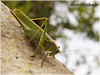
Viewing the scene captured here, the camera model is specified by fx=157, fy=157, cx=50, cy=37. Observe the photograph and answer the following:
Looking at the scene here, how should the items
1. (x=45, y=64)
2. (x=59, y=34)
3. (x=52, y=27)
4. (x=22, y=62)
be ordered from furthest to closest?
(x=59, y=34) < (x=52, y=27) < (x=45, y=64) < (x=22, y=62)

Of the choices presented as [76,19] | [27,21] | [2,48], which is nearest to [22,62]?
[2,48]

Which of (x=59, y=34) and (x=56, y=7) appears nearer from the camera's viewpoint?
(x=59, y=34)

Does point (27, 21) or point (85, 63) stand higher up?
point (27, 21)

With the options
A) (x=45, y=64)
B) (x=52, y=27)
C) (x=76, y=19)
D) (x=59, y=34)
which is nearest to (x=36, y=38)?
(x=45, y=64)

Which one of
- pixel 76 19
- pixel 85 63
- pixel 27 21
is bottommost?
pixel 85 63

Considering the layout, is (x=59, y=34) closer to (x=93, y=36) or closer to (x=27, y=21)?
(x=93, y=36)

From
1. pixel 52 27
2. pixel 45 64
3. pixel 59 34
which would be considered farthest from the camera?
pixel 59 34
